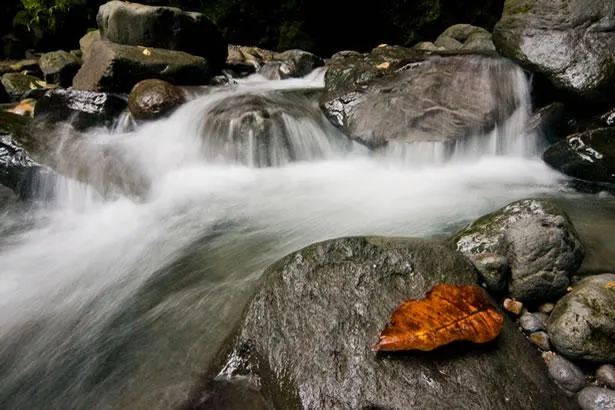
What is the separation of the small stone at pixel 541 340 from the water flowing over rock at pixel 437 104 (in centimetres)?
423

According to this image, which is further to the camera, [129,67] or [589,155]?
[129,67]

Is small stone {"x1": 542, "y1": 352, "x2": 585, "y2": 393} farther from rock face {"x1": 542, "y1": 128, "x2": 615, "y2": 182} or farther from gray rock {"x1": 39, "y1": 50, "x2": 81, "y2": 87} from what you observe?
gray rock {"x1": 39, "y1": 50, "x2": 81, "y2": 87}

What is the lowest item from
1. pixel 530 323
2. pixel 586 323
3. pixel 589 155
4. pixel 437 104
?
pixel 530 323

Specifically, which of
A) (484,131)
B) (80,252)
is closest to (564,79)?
(484,131)

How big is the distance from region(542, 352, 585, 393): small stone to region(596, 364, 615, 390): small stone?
0.09 metres

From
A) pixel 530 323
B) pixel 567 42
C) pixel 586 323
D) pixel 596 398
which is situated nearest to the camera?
pixel 596 398

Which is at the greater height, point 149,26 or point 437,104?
point 149,26

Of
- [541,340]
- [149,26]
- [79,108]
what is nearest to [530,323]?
[541,340]

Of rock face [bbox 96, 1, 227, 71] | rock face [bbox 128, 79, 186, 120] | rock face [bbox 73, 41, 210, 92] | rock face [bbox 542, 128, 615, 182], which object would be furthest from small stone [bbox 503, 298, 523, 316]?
rock face [bbox 96, 1, 227, 71]

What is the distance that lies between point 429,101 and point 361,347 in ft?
18.1

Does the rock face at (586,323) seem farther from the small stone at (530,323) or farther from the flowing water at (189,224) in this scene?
the flowing water at (189,224)

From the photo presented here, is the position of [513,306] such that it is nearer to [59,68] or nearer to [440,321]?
[440,321]

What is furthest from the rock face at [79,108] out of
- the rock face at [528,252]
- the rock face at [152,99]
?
the rock face at [528,252]

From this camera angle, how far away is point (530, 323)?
9.07 feet
